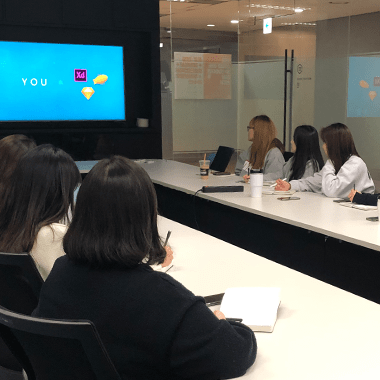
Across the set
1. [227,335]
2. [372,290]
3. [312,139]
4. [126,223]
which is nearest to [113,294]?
[126,223]

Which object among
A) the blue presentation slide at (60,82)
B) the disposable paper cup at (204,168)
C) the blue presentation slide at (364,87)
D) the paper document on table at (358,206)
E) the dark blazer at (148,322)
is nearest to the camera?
the dark blazer at (148,322)

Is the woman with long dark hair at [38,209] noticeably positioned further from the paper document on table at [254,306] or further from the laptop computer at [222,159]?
the laptop computer at [222,159]

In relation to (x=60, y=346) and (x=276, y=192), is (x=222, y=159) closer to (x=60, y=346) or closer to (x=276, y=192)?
(x=276, y=192)

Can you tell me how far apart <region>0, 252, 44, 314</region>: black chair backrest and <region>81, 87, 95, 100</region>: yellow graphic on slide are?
492cm

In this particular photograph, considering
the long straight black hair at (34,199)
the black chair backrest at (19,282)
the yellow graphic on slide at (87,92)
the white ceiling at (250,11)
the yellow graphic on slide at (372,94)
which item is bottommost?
the black chair backrest at (19,282)

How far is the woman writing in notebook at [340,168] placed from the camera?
3.45 meters

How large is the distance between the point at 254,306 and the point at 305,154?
8.87 ft

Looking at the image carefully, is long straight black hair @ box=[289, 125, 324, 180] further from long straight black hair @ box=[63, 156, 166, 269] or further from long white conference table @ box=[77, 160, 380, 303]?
long straight black hair @ box=[63, 156, 166, 269]

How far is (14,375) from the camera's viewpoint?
154 cm

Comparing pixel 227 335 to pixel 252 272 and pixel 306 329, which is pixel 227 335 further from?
pixel 252 272

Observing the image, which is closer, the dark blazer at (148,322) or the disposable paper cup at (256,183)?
the dark blazer at (148,322)

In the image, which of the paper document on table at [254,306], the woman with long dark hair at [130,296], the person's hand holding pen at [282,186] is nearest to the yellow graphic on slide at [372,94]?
the person's hand holding pen at [282,186]

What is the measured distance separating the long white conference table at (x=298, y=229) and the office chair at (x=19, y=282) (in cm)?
151

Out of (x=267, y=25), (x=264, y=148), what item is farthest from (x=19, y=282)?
(x=267, y=25)
